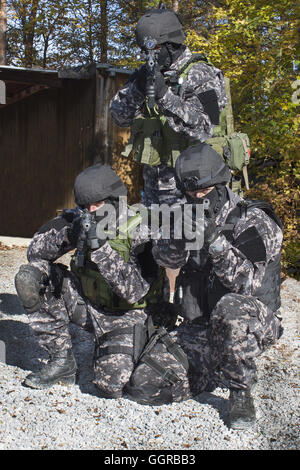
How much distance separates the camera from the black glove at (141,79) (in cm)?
342

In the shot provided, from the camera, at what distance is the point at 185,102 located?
3.47 meters

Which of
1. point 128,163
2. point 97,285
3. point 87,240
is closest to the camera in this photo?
point 87,240

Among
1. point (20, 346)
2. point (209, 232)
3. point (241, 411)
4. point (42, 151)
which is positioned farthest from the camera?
point (42, 151)

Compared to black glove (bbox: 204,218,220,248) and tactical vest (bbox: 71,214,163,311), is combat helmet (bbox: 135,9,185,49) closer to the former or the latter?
tactical vest (bbox: 71,214,163,311)

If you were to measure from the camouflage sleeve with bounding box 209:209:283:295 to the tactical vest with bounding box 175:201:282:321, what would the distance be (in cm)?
5

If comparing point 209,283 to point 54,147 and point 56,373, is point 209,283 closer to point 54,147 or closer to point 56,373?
Result: point 56,373

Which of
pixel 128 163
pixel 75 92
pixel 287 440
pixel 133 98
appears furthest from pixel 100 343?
pixel 75 92

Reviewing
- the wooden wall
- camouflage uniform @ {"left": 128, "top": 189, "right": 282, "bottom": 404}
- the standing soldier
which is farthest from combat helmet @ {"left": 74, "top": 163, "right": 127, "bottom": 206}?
the wooden wall

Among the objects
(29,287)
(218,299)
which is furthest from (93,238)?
(218,299)

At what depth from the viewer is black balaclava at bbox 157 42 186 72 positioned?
138 inches

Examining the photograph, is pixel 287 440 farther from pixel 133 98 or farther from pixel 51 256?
pixel 133 98

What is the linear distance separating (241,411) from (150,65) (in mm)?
2125
